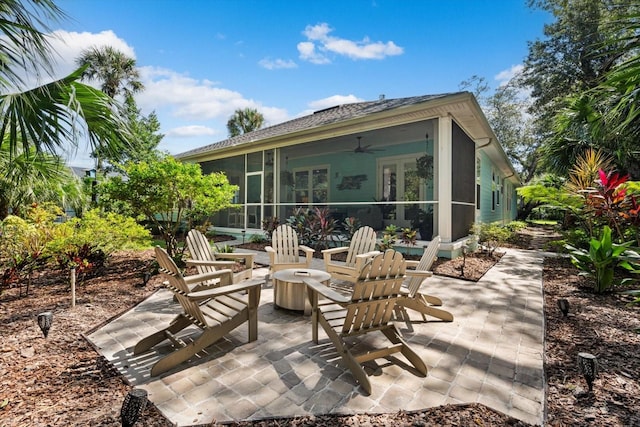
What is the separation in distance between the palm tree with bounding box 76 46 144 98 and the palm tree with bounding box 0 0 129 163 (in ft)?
59.9

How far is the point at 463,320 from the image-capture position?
3539mm

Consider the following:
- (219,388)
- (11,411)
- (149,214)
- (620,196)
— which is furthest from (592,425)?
(149,214)

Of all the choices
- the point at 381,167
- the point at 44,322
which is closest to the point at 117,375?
the point at 44,322

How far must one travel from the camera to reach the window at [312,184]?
10.3m

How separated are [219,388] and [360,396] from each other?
3.40ft

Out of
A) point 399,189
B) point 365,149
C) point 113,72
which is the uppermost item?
point 113,72

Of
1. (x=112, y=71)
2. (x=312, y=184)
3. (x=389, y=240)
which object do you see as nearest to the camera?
(x=389, y=240)

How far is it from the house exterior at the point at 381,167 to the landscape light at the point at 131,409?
248 inches

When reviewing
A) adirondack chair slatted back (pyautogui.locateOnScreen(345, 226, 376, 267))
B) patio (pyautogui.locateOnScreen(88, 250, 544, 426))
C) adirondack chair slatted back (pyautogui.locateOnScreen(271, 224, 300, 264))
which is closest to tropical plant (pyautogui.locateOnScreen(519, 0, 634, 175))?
adirondack chair slatted back (pyautogui.locateOnScreen(345, 226, 376, 267))

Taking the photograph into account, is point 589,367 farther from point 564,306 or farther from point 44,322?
point 44,322

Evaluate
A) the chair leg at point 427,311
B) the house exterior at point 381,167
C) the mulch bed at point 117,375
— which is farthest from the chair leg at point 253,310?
the house exterior at point 381,167

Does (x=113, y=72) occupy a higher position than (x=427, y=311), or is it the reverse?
(x=113, y=72)

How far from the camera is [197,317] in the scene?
267cm

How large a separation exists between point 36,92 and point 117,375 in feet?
9.27
